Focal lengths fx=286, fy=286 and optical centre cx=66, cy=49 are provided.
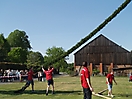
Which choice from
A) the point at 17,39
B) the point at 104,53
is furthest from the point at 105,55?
the point at 17,39

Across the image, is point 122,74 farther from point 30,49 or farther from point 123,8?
point 123,8

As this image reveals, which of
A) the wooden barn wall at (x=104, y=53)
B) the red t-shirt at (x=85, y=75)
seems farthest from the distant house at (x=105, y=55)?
the red t-shirt at (x=85, y=75)

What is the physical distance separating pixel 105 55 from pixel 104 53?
26.7 inches

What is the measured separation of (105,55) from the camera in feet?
285

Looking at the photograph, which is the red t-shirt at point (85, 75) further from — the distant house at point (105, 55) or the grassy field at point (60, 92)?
the distant house at point (105, 55)

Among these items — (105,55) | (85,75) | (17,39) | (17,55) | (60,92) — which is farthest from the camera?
(17,39)

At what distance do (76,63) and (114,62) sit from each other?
11.8m

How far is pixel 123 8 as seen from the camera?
54.1 feet

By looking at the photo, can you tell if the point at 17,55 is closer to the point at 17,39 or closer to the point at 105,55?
the point at 17,39

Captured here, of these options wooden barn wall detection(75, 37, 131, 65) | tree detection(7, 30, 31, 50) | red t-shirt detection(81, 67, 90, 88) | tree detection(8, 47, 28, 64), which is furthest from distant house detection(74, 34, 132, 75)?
red t-shirt detection(81, 67, 90, 88)

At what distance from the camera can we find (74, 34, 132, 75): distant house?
86.2m

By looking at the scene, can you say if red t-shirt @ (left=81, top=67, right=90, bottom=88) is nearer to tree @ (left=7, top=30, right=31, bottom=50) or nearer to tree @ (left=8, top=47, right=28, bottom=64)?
tree @ (left=8, top=47, right=28, bottom=64)

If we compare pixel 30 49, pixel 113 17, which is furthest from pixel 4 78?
pixel 30 49

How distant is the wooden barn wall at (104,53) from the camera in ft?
283
